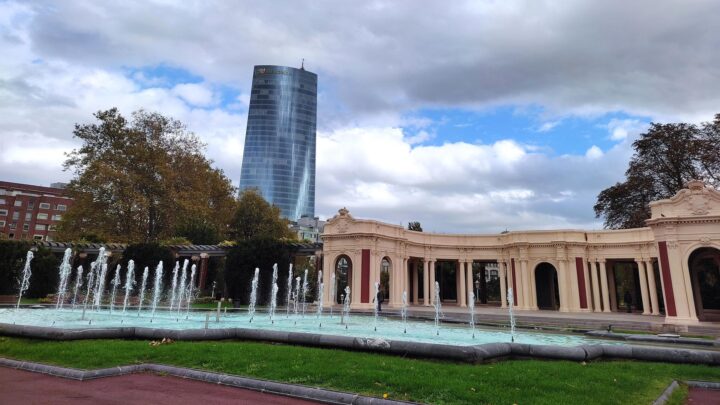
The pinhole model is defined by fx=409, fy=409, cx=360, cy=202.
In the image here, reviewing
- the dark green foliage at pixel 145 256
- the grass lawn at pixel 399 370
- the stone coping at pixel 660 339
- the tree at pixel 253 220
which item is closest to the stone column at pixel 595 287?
the stone coping at pixel 660 339

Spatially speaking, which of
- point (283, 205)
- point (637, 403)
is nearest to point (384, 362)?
point (637, 403)

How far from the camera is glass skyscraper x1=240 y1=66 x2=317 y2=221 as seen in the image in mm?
133375

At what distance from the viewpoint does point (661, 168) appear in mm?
35719

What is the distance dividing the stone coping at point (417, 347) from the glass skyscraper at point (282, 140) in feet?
396

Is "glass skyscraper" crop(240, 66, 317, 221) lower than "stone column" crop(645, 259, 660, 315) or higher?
higher

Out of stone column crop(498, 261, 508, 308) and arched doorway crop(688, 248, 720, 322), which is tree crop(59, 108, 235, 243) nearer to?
stone column crop(498, 261, 508, 308)

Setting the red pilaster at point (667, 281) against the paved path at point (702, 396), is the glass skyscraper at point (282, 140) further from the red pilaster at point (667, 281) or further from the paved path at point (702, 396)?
the paved path at point (702, 396)

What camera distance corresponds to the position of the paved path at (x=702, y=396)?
693 cm

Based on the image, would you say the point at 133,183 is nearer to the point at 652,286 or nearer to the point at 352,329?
the point at 352,329

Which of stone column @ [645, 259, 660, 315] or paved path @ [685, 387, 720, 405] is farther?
stone column @ [645, 259, 660, 315]

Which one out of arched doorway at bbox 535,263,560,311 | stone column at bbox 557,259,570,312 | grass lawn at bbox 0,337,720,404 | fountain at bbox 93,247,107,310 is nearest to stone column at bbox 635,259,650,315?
stone column at bbox 557,259,570,312

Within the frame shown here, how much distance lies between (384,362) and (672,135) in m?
38.5

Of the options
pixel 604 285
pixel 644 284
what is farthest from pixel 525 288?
pixel 644 284

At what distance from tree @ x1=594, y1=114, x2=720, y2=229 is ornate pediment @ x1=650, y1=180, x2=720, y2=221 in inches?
452
